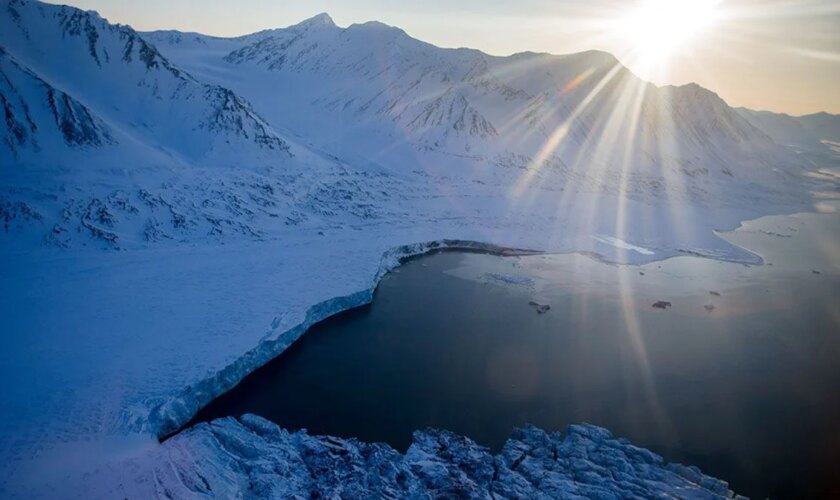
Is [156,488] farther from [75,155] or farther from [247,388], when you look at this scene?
[75,155]

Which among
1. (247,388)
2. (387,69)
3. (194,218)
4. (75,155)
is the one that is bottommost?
(247,388)

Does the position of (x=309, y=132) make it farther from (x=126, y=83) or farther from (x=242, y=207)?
(x=242, y=207)

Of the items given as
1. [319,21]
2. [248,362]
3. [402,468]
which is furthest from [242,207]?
[319,21]

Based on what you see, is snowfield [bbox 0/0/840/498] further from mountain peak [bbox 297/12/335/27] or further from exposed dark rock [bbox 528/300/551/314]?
exposed dark rock [bbox 528/300/551/314]

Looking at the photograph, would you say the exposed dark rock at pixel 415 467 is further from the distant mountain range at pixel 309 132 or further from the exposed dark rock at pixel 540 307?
the distant mountain range at pixel 309 132

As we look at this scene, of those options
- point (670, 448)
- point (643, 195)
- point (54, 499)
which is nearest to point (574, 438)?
point (670, 448)
